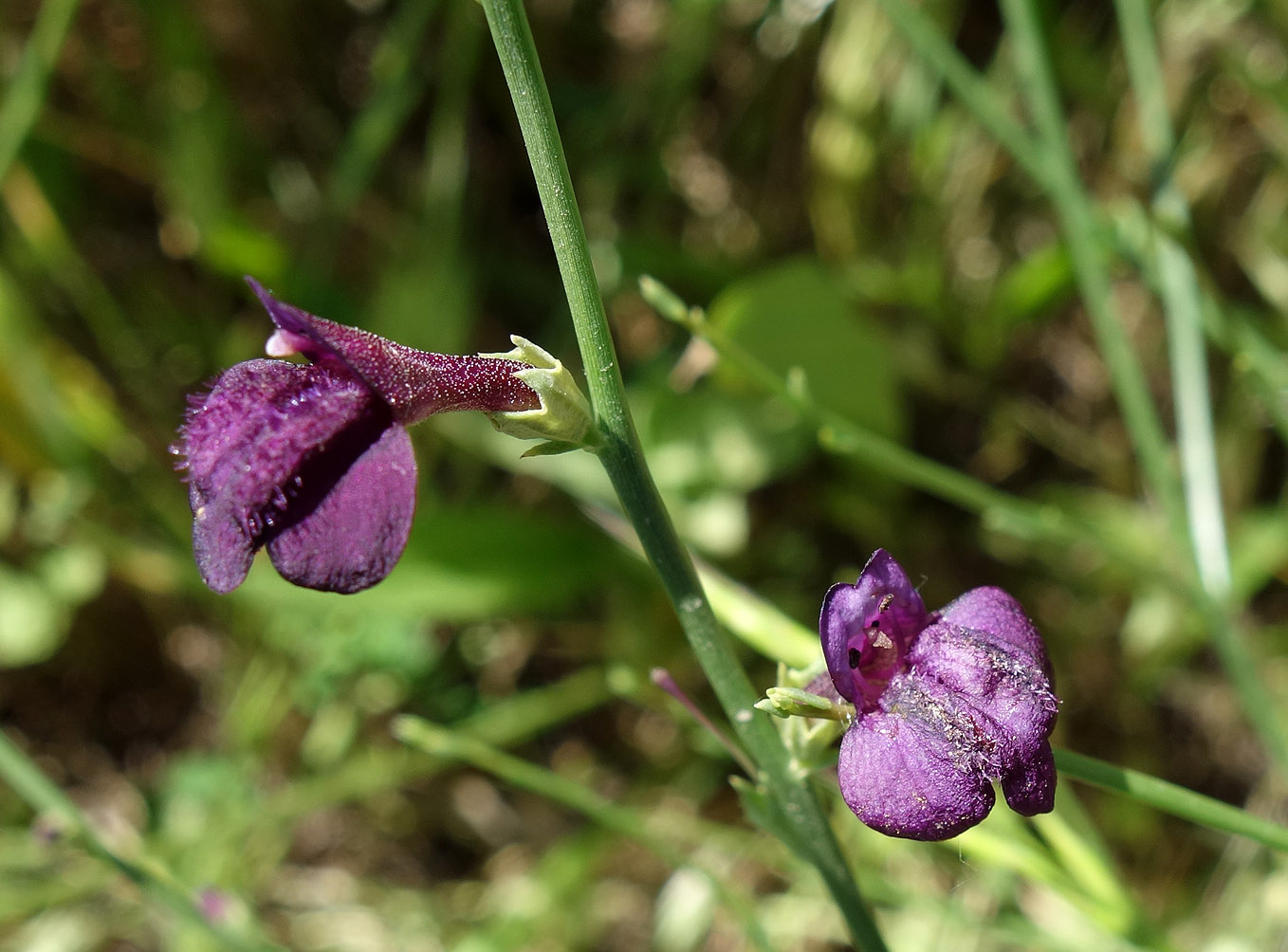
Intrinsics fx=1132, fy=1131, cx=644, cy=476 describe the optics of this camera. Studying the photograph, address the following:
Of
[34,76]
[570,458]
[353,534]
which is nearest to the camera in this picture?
[353,534]

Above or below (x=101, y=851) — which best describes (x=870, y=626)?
above

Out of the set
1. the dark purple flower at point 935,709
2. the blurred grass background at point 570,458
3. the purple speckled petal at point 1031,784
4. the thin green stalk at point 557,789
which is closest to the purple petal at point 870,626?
the dark purple flower at point 935,709

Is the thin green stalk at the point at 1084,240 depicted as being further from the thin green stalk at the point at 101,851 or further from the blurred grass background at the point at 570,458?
the thin green stalk at the point at 101,851

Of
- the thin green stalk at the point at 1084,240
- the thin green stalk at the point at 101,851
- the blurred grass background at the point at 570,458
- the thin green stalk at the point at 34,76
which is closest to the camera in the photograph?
the thin green stalk at the point at 101,851

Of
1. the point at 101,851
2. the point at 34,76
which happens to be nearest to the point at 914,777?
the point at 101,851

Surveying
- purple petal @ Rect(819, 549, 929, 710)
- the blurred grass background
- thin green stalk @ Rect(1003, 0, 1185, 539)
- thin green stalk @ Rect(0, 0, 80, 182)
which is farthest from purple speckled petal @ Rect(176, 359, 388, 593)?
thin green stalk @ Rect(0, 0, 80, 182)

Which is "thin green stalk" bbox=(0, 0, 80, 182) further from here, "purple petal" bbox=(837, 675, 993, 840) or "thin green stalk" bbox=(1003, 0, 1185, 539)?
"purple petal" bbox=(837, 675, 993, 840)

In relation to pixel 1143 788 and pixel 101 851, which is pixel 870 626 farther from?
pixel 101 851
